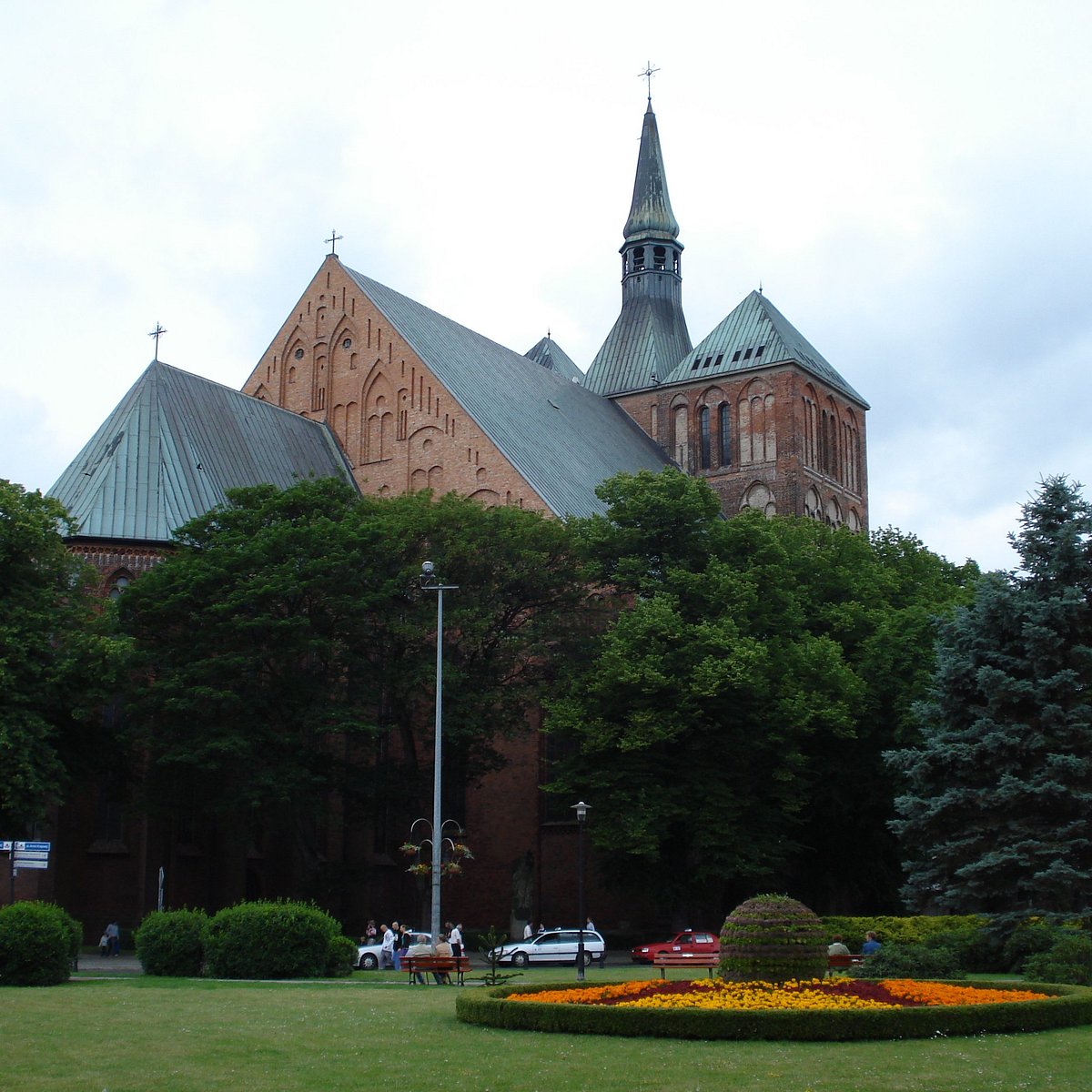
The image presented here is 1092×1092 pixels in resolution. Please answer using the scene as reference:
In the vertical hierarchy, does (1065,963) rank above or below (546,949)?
above

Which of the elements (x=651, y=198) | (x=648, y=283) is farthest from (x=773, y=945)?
(x=651, y=198)

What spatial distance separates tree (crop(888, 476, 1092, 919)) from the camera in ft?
90.4

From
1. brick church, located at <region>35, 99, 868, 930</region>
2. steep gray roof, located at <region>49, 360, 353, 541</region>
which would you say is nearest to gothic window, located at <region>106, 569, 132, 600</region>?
brick church, located at <region>35, 99, 868, 930</region>

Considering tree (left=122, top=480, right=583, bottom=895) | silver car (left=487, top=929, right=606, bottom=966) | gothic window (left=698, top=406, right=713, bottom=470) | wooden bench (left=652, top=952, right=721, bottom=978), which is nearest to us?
wooden bench (left=652, top=952, right=721, bottom=978)

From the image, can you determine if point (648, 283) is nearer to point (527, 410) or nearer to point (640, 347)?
point (640, 347)

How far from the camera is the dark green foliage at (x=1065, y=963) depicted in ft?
69.3

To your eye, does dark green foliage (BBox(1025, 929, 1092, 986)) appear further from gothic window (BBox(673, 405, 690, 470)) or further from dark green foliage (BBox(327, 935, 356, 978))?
gothic window (BBox(673, 405, 690, 470))

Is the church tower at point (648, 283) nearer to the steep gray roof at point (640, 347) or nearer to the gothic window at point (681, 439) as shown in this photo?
the steep gray roof at point (640, 347)

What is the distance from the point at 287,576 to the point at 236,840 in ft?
26.6

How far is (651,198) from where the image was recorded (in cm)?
6925

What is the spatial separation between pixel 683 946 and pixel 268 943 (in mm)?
10962

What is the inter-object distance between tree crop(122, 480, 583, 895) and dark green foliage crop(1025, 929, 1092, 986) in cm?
1778

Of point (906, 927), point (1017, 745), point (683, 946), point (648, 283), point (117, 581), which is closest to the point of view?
point (1017, 745)

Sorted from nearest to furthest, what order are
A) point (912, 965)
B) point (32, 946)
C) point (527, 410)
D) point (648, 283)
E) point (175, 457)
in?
point (912, 965) → point (32, 946) → point (175, 457) → point (527, 410) → point (648, 283)
